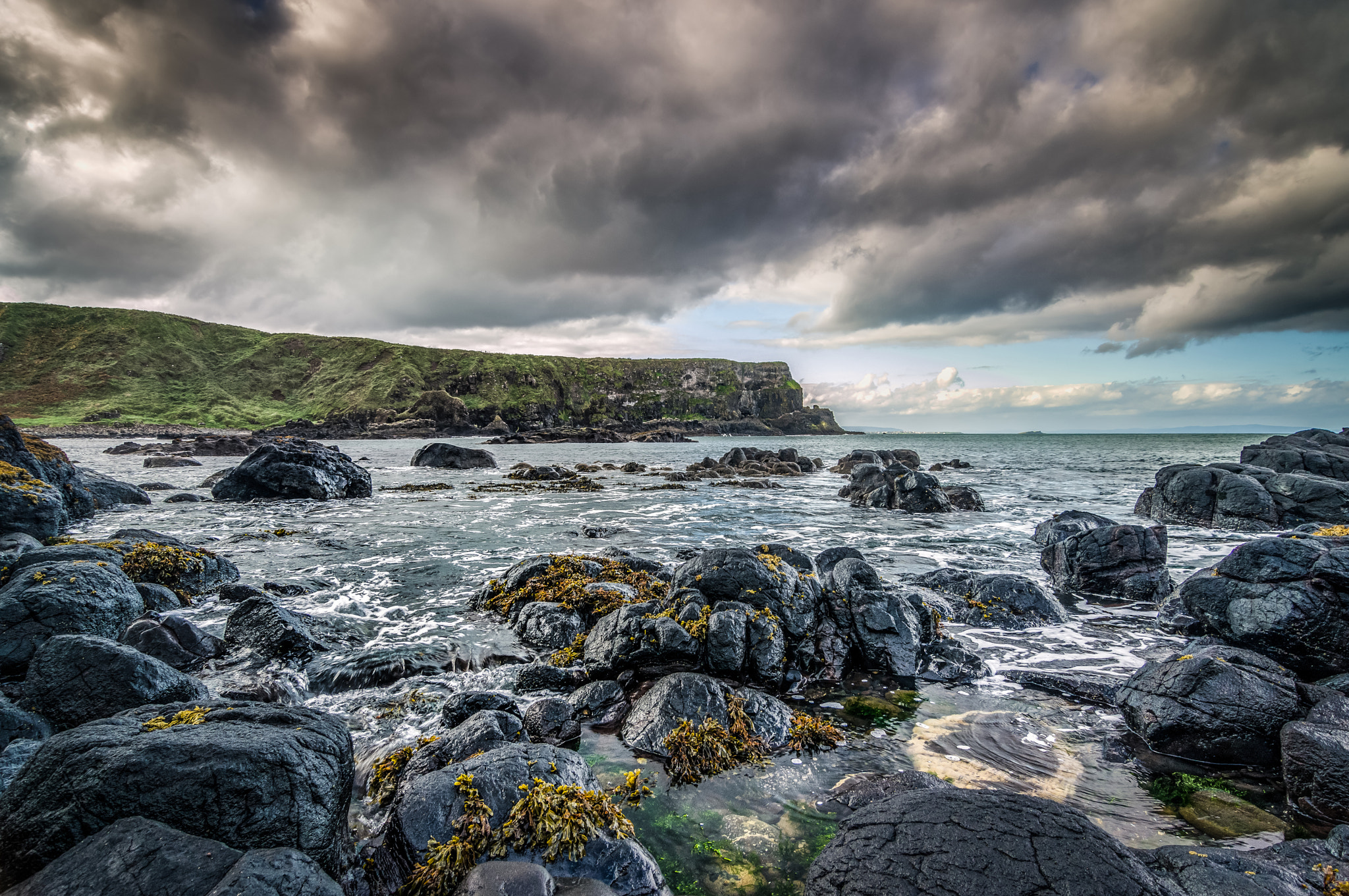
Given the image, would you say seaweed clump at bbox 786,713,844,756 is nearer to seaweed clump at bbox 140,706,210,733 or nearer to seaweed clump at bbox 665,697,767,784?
seaweed clump at bbox 665,697,767,784

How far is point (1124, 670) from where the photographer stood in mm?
7988

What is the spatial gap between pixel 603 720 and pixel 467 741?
1733 millimetres

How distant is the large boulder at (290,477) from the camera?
917 inches

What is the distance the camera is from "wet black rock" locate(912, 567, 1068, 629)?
387 inches

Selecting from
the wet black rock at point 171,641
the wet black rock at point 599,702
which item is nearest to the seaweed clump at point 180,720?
the wet black rock at point 599,702

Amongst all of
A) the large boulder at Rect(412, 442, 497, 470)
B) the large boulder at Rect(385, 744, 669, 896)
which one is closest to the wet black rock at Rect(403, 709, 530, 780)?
the large boulder at Rect(385, 744, 669, 896)

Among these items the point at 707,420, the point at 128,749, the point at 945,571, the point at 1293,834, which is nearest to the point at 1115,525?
the point at 945,571

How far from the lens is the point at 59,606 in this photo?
6.99 m

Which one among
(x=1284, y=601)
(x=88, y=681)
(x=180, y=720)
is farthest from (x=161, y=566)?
(x=1284, y=601)

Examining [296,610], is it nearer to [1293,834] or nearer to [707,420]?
[1293,834]

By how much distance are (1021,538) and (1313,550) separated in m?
10.2

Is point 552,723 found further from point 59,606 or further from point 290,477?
point 290,477

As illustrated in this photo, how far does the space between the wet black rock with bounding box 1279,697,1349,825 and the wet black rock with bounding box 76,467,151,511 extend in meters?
29.6

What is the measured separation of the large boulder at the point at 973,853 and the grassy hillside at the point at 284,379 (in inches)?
4542
